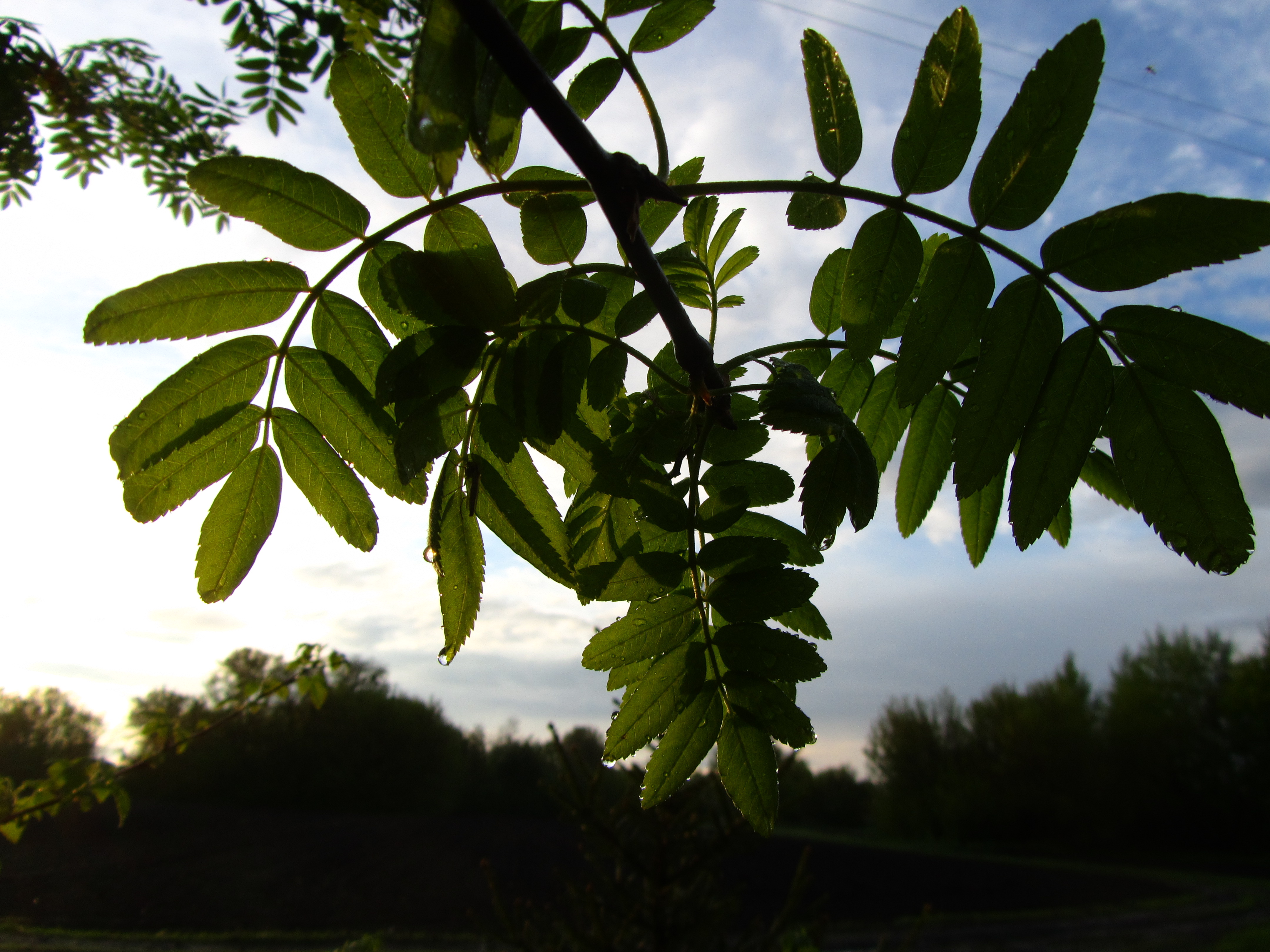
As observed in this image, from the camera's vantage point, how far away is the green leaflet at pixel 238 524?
3.04 ft

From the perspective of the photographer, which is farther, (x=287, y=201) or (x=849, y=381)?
(x=849, y=381)

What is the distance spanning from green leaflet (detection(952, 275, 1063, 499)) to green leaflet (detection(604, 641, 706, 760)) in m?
0.38

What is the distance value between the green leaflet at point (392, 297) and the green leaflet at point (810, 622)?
621 mm

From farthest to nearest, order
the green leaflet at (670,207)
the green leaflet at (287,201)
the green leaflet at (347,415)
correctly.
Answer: the green leaflet at (670,207) < the green leaflet at (347,415) < the green leaflet at (287,201)

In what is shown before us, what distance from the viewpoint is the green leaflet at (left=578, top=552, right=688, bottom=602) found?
34.5 inches

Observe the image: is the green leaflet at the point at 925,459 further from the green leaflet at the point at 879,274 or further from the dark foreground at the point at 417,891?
the dark foreground at the point at 417,891

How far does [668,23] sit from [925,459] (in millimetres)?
751

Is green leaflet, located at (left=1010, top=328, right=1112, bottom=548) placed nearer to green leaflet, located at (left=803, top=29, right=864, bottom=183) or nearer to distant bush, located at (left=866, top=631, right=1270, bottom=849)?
green leaflet, located at (left=803, top=29, right=864, bottom=183)

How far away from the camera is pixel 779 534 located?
40.9 inches

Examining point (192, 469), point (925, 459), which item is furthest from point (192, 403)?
point (925, 459)

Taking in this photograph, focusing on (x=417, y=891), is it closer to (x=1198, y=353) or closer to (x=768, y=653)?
(x=768, y=653)

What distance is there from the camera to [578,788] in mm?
4695

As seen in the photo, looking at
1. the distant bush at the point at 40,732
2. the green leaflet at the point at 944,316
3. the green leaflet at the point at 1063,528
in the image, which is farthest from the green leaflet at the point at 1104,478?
the distant bush at the point at 40,732

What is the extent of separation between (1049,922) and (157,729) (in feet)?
71.6
